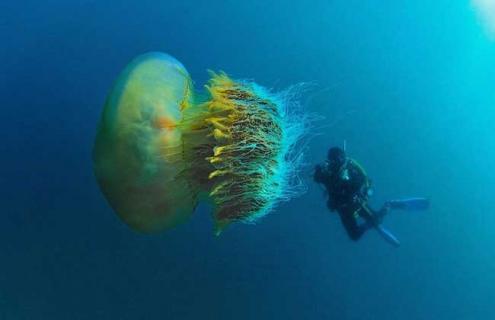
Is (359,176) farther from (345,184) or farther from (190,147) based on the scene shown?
(190,147)

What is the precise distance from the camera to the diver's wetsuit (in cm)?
590

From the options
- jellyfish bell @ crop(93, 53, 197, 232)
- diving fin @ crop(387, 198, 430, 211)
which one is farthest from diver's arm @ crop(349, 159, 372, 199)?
jellyfish bell @ crop(93, 53, 197, 232)

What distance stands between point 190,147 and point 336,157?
10.5 feet

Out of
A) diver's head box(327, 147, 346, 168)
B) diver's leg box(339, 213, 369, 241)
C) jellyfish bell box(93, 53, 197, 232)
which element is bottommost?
jellyfish bell box(93, 53, 197, 232)

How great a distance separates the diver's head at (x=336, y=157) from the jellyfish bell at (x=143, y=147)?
3.03m

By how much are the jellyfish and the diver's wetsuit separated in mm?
2760

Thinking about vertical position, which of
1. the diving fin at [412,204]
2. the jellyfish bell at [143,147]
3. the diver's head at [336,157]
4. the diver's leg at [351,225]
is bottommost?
the jellyfish bell at [143,147]

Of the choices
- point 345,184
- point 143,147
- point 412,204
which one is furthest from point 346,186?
point 143,147

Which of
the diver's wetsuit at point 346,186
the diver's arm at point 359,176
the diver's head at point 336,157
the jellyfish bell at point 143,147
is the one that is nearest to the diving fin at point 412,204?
the diver's wetsuit at point 346,186

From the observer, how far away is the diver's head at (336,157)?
580cm

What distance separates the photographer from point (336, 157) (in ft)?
19.1

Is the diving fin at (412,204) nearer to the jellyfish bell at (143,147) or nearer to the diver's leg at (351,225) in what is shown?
the diver's leg at (351,225)

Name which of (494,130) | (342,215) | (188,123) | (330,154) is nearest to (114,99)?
(188,123)

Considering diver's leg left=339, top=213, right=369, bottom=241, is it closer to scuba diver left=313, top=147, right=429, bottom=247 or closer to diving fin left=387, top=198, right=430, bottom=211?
scuba diver left=313, top=147, right=429, bottom=247
